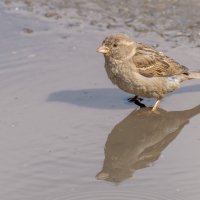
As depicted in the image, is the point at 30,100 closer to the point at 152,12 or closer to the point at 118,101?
the point at 118,101

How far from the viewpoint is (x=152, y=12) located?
900cm

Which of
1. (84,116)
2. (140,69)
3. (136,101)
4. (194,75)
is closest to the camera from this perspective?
(84,116)

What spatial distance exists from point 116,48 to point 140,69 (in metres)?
0.32

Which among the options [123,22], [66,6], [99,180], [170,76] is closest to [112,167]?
[99,180]

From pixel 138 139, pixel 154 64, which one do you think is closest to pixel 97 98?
pixel 154 64

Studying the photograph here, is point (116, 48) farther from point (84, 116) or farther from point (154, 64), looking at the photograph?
point (84, 116)

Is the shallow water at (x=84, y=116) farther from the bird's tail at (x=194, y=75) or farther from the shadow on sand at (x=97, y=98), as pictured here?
the bird's tail at (x=194, y=75)

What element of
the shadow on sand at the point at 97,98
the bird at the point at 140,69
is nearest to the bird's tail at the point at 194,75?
the bird at the point at 140,69

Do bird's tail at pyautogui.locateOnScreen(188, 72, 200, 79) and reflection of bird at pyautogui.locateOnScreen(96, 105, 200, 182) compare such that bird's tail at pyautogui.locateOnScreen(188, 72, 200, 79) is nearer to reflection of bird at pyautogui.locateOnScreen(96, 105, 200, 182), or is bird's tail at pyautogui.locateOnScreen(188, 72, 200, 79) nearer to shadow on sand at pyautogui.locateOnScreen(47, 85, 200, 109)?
shadow on sand at pyautogui.locateOnScreen(47, 85, 200, 109)

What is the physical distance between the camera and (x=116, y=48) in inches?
281

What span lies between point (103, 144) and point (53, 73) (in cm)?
163

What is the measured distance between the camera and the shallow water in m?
5.45

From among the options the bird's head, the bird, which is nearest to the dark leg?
the bird

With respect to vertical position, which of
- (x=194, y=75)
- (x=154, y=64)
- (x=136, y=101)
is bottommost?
(x=136, y=101)
